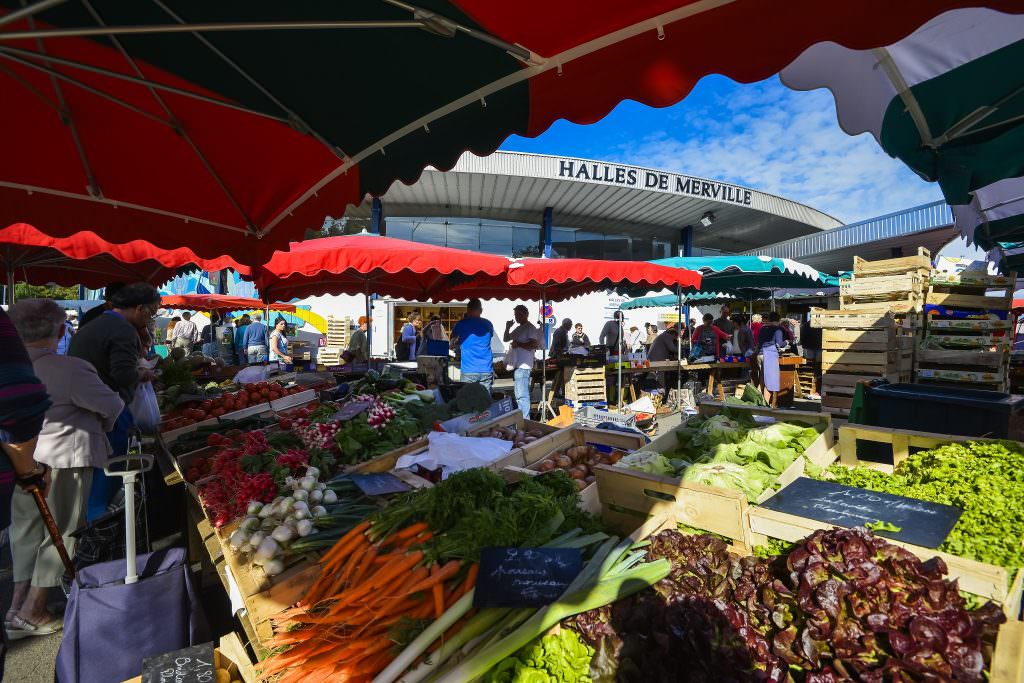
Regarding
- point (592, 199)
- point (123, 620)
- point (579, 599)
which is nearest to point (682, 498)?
point (579, 599)

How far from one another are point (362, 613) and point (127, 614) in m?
1.41

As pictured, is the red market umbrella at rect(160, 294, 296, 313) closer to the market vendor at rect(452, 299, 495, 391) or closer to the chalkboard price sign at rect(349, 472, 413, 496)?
the market vendor at rect(452, 299, 495, 391)

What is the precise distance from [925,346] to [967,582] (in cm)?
541

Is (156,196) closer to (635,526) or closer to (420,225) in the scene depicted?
(635,526)

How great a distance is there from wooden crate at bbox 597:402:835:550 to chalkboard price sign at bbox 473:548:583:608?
2.04 ft

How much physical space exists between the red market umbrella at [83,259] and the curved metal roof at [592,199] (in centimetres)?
988

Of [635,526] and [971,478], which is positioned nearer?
[971,478]

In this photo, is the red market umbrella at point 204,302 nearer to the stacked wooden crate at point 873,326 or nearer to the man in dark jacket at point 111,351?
the man in dark jacket at point 111,351

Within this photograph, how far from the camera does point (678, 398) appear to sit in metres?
9.27

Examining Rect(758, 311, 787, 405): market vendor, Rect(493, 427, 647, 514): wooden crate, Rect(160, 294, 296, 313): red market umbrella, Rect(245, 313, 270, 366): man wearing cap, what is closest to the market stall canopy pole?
Rect(493, 427, 647, 514): wooden crate

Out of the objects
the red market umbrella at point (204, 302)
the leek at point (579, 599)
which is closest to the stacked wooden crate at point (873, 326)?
the leek at point (579, 599)

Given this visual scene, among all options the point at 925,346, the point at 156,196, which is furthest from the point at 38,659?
the point at 925,346

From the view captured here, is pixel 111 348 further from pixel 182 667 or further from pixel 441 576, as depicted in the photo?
pixel 441 576

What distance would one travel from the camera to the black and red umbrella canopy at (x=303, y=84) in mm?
1429
